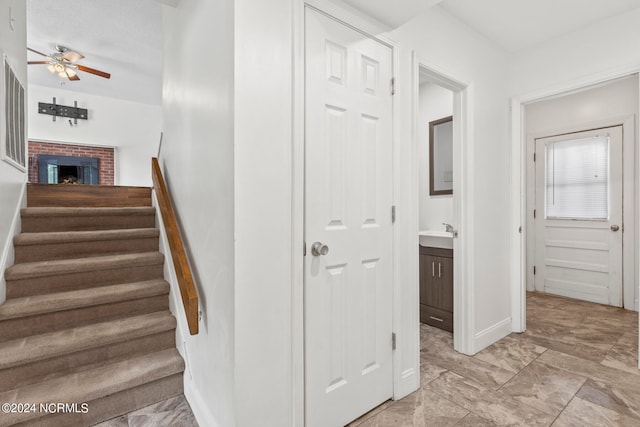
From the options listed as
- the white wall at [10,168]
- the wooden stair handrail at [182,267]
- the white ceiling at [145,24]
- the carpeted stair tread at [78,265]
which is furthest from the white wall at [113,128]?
the wooden stair handrail at [182,267]

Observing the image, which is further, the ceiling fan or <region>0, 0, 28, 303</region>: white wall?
the ceiling fan

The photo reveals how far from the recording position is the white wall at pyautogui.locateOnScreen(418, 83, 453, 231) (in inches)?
135

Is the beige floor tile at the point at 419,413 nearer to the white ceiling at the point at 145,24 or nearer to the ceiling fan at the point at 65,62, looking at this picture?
the white ceiling at the point at 145,24

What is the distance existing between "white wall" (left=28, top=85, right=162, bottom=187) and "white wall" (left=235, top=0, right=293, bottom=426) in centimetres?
534

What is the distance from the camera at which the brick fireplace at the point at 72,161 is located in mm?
5219

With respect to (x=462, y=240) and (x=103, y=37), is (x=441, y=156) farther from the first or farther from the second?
(x=103, y=37)

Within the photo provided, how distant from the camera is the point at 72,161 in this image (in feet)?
18.0

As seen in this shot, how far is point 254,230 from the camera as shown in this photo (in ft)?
4.40

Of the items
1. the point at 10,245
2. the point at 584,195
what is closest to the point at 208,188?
the point at 10,245

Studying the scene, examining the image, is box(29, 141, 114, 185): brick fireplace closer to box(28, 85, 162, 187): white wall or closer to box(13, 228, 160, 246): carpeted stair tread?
box(28, 85, 162, 187): white wall

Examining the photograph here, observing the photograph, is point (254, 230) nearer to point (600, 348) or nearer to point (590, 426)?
point (590, 426)

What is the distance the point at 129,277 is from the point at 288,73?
1962 mm

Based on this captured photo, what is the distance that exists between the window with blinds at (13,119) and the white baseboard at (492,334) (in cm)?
379

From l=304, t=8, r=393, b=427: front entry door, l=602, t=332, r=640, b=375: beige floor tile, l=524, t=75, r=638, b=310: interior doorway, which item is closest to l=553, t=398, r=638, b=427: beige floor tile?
l=602, t=332, r=640, b=375: beige floor tile
